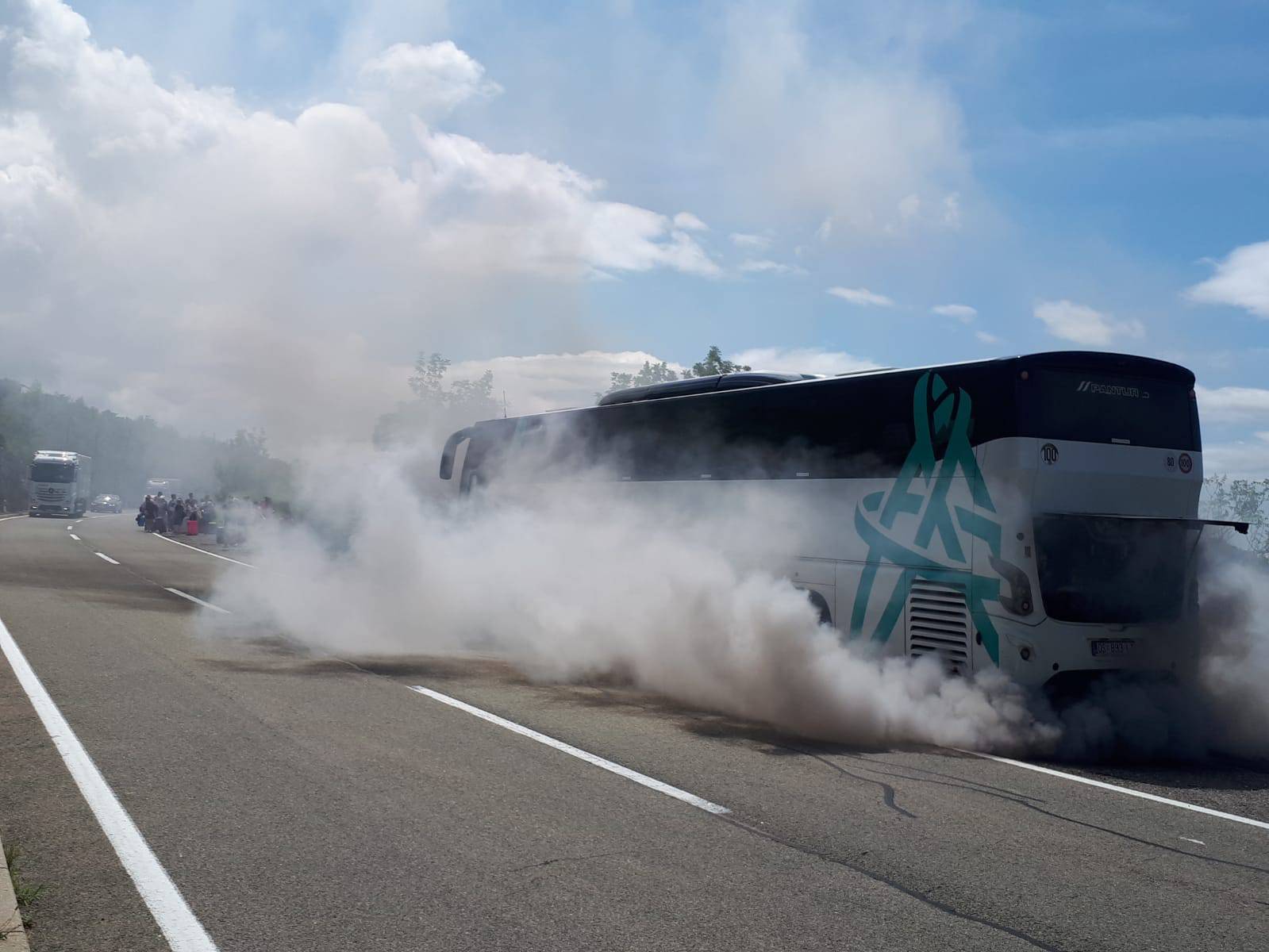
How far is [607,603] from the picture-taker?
12.6 meters

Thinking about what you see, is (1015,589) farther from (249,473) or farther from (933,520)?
(249,473)

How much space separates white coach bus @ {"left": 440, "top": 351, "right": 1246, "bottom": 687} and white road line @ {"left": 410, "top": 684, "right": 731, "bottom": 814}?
3.57 meters

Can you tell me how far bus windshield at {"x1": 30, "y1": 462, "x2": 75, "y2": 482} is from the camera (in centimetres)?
5762

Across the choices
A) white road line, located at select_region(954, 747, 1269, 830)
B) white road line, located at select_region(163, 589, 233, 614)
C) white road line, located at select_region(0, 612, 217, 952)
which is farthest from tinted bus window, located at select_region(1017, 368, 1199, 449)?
white road line, located at select_region(163, 589, 233, 614)

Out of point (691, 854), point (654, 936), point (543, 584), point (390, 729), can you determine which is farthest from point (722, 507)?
point (654, 936)

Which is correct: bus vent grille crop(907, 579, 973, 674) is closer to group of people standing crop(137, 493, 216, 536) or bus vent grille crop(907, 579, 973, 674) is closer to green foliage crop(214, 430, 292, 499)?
green foliage crop(214, 430, 292, 499)

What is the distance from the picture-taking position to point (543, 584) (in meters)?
13.9

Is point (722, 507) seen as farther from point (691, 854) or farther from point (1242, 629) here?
point (691, 854)

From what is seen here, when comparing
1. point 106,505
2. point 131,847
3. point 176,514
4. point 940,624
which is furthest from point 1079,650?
point 106,505

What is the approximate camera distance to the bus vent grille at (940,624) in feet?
30.5

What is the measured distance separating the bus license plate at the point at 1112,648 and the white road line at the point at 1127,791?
1361mm

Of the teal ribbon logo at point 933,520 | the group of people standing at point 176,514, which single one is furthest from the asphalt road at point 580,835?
the group of people standing at point 176,514

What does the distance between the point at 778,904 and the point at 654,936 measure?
0.67m

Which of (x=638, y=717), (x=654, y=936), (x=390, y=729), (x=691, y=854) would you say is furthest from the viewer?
(x=638, y=717)
